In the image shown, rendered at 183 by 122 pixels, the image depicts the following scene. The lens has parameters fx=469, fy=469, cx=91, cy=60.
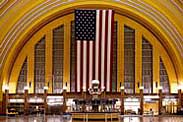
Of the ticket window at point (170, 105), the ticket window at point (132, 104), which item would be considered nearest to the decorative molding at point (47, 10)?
the ticket window at point (170, 105)

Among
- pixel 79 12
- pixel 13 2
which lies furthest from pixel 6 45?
pixel 79 12

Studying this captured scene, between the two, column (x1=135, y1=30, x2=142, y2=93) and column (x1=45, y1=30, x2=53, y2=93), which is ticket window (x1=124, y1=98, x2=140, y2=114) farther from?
column (x1=45, y1=30, x2=53, y2=93)

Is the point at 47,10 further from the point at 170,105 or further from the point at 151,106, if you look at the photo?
the point at 170,105

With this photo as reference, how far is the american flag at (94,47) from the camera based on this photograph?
38.3 meters

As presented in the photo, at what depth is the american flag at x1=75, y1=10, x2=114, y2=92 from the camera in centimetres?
3831

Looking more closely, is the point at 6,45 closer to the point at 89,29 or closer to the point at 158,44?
the point at 89,29

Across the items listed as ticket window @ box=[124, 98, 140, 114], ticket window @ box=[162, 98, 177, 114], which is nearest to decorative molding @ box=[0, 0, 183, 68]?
ticket window @ box=[162, 98, 177, 114]

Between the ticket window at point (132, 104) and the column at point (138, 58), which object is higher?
the column at point (138, 58)

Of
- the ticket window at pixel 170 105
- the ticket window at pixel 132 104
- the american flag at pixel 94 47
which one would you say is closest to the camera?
the american flag at pixel 94 47

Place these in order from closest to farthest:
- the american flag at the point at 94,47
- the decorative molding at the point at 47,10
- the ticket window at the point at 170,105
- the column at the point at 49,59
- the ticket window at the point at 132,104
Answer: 1. the american flag at the point at 94,47
2. the decorative molding at the point at 47,10
3. the ticket window at the point at 170,105
4. the ticket window at the point at 132,104
5. the column at the point at 49,59

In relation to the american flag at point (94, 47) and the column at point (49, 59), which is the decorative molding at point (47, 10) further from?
the american flag at point (94, 47)

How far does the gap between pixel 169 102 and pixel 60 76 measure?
35.1ft

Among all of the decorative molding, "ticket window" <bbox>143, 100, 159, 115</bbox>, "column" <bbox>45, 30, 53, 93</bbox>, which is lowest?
"ticket window" <bbox>143, 100, 159, 115</bbox>

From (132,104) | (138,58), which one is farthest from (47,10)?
(132,104)
